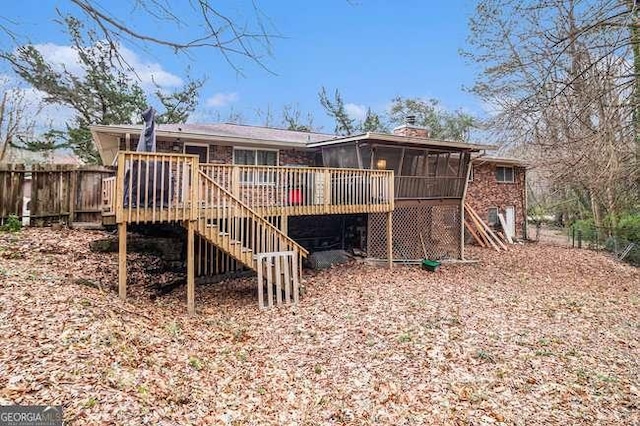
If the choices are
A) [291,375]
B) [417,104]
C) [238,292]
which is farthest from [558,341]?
[417,104]

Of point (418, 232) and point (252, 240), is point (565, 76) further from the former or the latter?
point (252, 240)

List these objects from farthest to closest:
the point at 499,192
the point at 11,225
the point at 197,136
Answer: the point at 499,192, the point at 197,136, the point at 11,225

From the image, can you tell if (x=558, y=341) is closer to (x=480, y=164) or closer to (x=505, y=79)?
(x=505, y=79)

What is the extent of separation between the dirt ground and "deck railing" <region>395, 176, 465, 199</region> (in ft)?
14.2

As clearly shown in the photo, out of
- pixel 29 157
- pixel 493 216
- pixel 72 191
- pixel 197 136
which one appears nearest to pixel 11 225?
pixel 72 191

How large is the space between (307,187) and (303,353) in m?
4.95

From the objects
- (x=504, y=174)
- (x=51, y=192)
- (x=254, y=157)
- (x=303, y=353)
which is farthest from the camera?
(x=504, y=174)

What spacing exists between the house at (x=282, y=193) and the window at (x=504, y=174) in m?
4.29

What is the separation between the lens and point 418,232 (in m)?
13.2

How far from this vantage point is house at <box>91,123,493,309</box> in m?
6.65

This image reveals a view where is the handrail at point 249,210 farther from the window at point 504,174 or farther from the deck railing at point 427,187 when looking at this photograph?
the window at point 504,174

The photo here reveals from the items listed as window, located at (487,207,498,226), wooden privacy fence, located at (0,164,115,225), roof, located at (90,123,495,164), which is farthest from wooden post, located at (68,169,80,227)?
window, located at (487,207,498,226)

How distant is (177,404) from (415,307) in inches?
202

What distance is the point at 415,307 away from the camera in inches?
290
